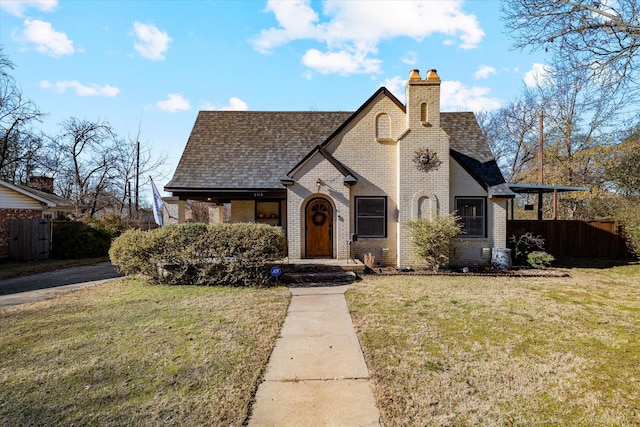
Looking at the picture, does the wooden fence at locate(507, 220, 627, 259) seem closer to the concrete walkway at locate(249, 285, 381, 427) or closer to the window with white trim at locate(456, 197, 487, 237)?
the window with white trim at locate(456, 197, 487, 237)

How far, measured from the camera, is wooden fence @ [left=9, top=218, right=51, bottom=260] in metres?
14.7

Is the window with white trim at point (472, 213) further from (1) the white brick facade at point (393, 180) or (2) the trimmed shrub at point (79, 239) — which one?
(2) the trimmed shrub at point (79, 239)

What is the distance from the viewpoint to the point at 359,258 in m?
12.5

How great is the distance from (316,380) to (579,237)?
17.1 meters

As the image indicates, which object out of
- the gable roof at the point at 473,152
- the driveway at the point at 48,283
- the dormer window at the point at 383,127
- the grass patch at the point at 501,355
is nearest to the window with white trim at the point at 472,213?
the gable roof at the point at 473,152

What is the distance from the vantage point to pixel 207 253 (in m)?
9.58

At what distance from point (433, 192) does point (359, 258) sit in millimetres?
3448

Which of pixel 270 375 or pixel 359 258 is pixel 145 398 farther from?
pixel 359 258

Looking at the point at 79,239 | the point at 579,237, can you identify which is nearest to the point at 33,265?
the point at 79,239

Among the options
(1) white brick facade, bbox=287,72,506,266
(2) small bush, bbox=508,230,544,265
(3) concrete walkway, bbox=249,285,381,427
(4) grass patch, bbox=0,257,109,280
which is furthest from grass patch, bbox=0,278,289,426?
(2) small bush, bbox=508,230,544,265

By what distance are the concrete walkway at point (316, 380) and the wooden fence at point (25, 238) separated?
46.7ft

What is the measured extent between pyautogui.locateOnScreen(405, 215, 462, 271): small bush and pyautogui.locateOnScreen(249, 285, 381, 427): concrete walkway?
5647 mm

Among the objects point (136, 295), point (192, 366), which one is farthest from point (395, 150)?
point (192, 366)

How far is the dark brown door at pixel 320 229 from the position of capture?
1238cm
